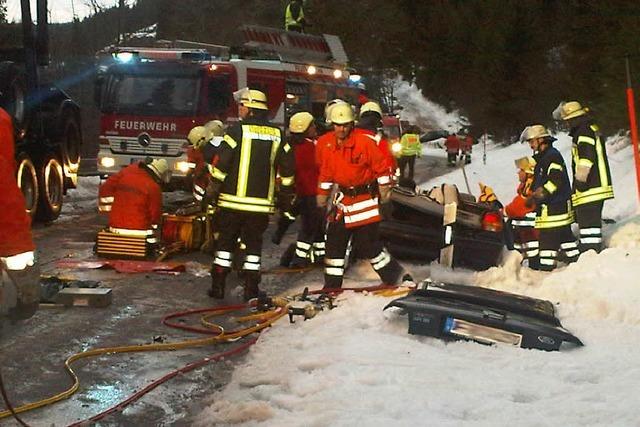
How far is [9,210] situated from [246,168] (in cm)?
447

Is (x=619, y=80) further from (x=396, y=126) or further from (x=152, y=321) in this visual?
(x=152, y=321)

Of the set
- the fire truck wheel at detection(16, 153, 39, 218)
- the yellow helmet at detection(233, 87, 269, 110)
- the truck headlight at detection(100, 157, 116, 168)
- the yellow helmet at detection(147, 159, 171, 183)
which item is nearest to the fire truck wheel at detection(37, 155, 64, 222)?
the fire truck wheel at detection(16, 153, 39, 218)

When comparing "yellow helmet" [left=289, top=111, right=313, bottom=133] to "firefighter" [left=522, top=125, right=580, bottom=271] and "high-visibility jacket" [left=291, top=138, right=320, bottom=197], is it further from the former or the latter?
"firefighter" [left=522, top=125, right=580, bottom=271]

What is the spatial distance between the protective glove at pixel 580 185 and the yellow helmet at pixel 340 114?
2860mm

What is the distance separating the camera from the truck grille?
1542 cm

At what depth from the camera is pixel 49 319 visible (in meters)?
7.10

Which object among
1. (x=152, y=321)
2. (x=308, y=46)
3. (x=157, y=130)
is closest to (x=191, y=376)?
(x=152, y=321)

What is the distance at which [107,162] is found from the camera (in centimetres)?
1575

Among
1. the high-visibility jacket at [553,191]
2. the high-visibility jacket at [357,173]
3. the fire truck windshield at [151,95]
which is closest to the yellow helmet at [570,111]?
→ the high-visibility jacket at [553,191]

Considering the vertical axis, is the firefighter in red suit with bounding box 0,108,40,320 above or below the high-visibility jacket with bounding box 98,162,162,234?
above

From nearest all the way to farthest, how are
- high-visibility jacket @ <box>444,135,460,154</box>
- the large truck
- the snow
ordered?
the snow < the large truck < high-visibility jacket @ <box>444,135,460,154</box>

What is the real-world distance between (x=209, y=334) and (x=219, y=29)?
53242 mm

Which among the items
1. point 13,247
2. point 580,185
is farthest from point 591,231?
point 13,247

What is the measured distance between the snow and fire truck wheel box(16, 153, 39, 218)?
6.63 metres
